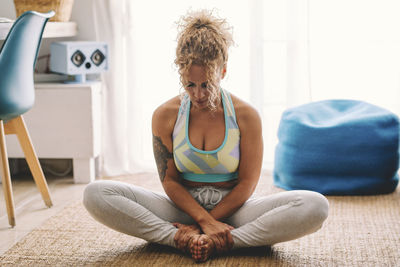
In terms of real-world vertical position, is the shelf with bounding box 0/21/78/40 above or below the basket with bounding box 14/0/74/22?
below

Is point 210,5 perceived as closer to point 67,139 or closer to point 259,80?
point 259,80

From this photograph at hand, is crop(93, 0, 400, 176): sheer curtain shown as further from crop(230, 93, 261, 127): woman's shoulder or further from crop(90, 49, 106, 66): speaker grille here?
crop(230, 93, 261, 127): woman's shoulder

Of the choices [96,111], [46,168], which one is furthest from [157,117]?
[46,168]

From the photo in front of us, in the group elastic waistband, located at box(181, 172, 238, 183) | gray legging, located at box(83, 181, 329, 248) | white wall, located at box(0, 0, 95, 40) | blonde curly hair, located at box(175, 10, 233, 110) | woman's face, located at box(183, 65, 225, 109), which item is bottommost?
gray legging, located at box(83, 181, 329, 248)

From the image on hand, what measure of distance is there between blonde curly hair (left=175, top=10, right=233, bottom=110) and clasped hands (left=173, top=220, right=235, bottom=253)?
408 mm

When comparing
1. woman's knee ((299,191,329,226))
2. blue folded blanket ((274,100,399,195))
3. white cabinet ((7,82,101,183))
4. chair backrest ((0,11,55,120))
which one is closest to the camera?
woman's knee ((299,191,329,226))

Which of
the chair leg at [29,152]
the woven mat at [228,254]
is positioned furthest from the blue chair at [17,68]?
the woven mat at [228,254]

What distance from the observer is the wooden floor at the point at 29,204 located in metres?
2.30

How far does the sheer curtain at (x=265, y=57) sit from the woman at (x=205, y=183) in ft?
3.97

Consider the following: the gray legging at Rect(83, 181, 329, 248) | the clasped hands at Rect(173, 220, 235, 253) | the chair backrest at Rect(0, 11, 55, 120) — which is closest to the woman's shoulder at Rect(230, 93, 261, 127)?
the gray legging at Rect(83, 181, 329, 248)

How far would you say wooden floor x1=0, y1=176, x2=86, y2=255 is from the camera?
230cm

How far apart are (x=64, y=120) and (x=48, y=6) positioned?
60 centimetres

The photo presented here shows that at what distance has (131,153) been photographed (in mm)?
3381

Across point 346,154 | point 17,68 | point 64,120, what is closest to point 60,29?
point 64,120
